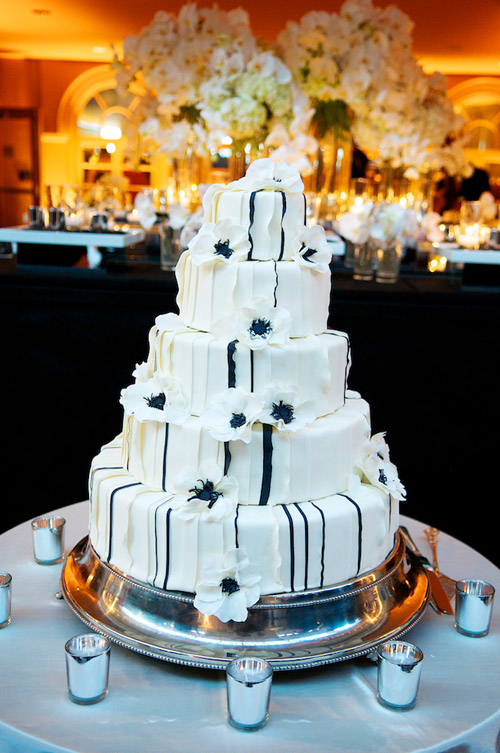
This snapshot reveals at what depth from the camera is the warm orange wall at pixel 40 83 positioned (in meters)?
11.8

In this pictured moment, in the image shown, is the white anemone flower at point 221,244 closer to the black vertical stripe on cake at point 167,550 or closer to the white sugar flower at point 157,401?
the white sugar flower at point 157,401

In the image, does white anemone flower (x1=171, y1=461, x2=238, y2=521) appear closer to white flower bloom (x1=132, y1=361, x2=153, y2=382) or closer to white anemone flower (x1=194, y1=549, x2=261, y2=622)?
white anemone flower (x1=194, y1=549, x2=261, y2=622)

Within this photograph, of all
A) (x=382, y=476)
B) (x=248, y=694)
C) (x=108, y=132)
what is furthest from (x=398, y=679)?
(x=108, y=132)

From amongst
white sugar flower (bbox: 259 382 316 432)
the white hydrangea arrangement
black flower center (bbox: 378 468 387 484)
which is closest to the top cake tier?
white sugar flower (bbox: 259 382 316 432)

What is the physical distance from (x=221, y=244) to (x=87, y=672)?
92 cm

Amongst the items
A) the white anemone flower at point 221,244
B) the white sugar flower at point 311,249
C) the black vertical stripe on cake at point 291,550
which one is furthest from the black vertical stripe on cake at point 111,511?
the white sugar flower at point 311,249

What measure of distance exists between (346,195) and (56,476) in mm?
2188

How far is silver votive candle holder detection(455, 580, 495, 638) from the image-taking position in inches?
70.4

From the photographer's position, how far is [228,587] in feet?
5.30

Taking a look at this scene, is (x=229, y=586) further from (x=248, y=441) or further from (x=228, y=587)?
(x=248, y=441)

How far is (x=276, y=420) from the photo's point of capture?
1643 millimetres

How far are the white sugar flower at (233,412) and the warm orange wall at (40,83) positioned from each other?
11604 mm

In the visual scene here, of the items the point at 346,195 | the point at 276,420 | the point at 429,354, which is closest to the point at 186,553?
the point at 276,420

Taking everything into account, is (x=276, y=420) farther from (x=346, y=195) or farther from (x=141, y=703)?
(x=346, y=195)
